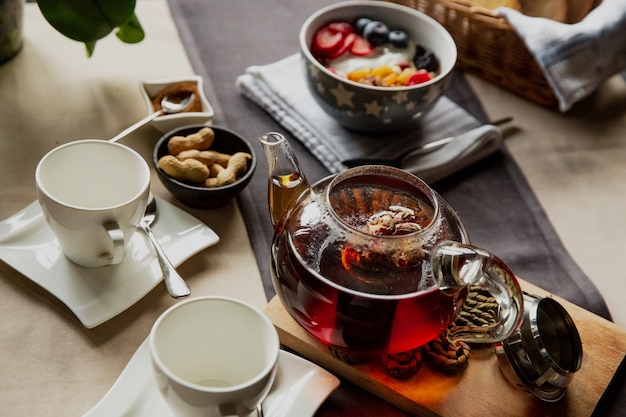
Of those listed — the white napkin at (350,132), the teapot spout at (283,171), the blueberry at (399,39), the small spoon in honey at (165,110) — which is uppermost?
the teapot spout at (283,171)

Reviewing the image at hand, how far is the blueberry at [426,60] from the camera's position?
1.03 m

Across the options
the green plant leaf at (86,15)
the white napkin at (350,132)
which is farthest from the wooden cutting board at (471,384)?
the green plant leaf at (86,15)

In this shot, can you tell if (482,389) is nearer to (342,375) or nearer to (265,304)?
(342,375)

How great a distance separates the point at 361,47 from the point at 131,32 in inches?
12.2

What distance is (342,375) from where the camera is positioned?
72 cm

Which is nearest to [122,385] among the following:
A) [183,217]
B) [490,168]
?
[183,217]

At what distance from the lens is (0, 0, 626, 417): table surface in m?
0.70

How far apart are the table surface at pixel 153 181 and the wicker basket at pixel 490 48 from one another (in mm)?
22

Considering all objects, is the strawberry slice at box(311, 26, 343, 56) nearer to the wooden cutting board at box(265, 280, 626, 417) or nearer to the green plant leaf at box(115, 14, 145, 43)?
the green plant leaf at box(115, 14, 145, 43)

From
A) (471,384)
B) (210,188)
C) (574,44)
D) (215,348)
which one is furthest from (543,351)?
(574,44)

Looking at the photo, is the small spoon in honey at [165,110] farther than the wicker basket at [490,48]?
No

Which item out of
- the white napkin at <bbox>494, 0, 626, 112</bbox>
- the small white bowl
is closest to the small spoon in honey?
the small white bowl

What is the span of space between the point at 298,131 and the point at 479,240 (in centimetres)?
28

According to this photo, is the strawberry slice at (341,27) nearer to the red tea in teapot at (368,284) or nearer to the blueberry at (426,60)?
the blueberry at (426,60)
